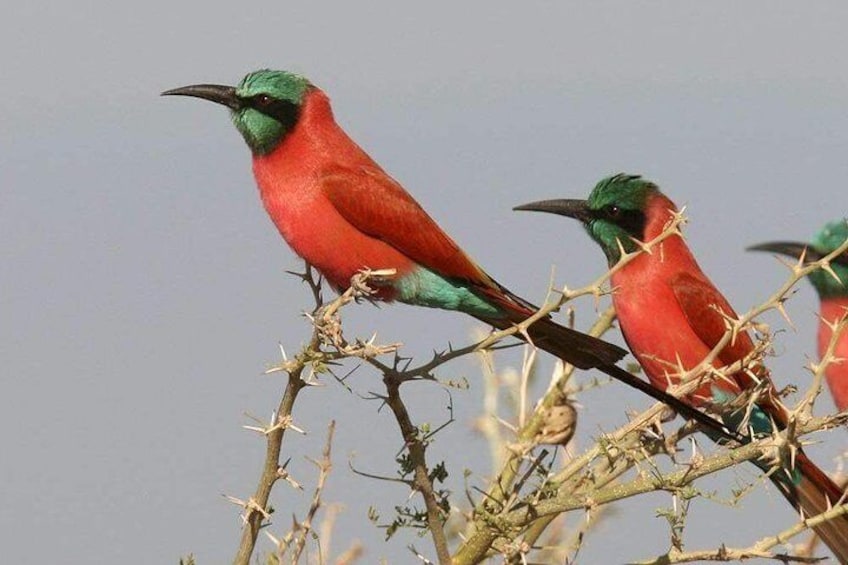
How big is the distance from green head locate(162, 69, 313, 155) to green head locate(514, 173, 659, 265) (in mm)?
1099

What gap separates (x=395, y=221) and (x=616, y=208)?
1252 mm

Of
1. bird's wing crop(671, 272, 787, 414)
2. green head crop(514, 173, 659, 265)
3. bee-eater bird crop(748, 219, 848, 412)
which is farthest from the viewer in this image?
bee-eater bird crop(748, 219, 848, 412)

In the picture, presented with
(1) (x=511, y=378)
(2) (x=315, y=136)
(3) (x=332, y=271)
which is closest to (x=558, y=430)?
(1) (x=511, y=378)

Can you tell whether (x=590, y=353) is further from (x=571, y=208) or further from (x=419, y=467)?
(x=571, y=208)

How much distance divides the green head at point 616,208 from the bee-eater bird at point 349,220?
104 centimetres

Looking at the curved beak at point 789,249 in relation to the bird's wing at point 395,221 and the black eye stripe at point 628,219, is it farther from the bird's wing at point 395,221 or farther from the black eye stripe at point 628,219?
the bird's wing at point 395,221

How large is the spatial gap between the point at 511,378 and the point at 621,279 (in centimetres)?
128

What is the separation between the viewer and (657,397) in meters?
3.43

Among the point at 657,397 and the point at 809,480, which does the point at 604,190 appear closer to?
the point at 809,480

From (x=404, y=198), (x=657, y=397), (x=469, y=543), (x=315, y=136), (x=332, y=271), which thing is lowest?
(x=469, y=543)

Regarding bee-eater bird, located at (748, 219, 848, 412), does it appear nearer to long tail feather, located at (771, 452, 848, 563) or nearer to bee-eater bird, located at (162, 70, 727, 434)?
long tail feather, located at (771, 452, 848, 563)

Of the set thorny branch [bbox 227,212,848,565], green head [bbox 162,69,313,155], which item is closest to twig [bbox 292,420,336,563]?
thorny branch [bbox 227,212,848,565]

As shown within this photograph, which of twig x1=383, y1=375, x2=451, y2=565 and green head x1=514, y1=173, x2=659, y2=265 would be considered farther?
green head x1=514, y1=173, x2=659, y2=265

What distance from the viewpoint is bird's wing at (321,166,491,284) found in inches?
153
